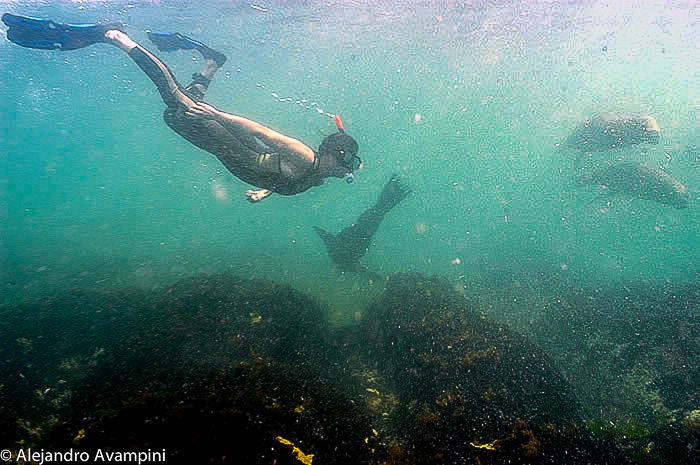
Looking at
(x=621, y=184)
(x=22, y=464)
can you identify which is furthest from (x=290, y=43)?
(x=22, y=464)

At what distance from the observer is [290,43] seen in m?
34.8

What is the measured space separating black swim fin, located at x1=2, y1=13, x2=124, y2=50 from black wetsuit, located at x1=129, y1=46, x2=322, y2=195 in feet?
6.25

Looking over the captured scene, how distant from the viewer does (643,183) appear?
588 inches

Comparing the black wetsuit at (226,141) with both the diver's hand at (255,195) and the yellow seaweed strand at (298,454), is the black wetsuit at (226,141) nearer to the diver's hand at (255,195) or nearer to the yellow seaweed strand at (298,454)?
the diver's hand at (255,195)

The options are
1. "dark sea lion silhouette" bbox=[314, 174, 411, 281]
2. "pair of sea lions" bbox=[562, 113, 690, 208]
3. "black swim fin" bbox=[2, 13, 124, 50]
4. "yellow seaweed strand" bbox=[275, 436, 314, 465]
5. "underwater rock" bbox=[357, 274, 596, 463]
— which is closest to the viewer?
"yellow seaweed strand" bbox=[275, 436, 314, 465]

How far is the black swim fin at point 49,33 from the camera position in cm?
650

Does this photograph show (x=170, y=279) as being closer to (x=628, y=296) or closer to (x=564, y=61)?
(x=628, y=296)

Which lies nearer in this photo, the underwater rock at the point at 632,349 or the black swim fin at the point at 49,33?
the underwater rock at the point at 632,349

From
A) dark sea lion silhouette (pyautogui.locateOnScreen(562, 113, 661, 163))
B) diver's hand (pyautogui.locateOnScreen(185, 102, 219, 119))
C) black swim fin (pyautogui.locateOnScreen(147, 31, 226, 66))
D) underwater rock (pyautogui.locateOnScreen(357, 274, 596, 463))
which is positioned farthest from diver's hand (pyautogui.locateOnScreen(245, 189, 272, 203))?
dark sea lion silhouette (pyautogui.locateOnScreen(562, 113, 661, 163))

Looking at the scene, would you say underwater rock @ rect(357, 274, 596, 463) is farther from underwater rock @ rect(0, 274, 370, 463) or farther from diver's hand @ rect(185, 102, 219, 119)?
diver's hand @ rect(185, 102, 219, 119)

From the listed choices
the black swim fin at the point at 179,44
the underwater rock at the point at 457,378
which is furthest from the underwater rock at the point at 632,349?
the black swim fin at the point at 179,44

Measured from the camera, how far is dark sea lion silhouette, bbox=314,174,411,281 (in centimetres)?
1512

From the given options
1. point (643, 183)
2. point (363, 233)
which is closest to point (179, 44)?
point (363, 233)

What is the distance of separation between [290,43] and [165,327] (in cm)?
3800
